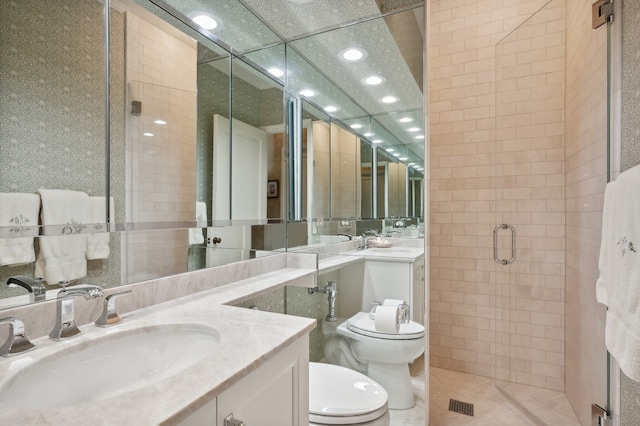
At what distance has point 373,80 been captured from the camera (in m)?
2.14

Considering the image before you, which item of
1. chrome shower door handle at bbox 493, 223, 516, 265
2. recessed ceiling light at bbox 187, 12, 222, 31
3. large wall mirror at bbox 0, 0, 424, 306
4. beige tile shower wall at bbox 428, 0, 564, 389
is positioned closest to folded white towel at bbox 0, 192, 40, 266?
large wall mirror at bbox 0, 0, 424, 306

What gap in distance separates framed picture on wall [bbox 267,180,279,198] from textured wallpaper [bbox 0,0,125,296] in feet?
3.17

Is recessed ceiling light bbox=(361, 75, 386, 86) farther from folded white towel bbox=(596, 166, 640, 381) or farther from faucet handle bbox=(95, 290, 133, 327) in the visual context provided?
faucet handle bbox=(95, 290, 133, 327)

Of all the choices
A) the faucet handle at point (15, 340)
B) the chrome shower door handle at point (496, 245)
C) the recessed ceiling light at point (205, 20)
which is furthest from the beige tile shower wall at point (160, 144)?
the chrome shower door handle at point (496, 245)

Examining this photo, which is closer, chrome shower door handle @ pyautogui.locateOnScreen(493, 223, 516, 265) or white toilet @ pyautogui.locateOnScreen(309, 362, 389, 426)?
white toilet @ pyautogui.locateOnScreen(309, 362, 389, 426)

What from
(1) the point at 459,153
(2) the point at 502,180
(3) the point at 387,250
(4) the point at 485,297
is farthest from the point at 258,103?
(4) the point at 485,297

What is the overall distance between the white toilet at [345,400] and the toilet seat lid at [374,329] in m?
0.23

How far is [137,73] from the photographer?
1.23 metres

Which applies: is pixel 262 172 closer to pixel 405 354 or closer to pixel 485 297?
pixel 405 354

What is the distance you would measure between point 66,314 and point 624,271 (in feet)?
5.79

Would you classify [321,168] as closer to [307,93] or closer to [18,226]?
[307,93]

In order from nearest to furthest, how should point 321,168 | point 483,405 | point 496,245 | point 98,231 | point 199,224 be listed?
point 98,231 < point 199,224 < point 483,405 < point 321,168 < point 496,245

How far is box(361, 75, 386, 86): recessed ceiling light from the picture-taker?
211cm

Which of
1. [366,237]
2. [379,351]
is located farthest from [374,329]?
[366,237]
